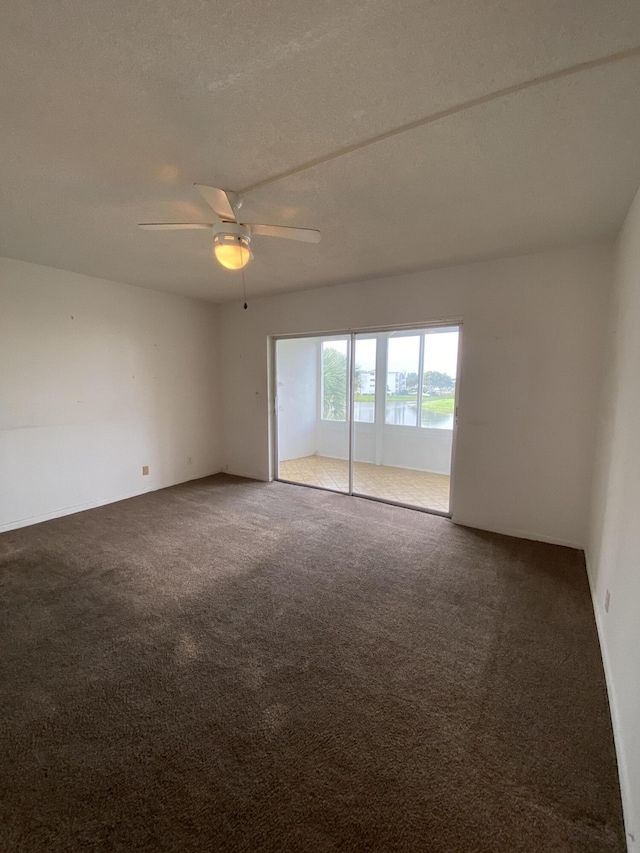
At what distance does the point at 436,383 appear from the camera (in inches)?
221

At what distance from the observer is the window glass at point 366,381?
598 cm

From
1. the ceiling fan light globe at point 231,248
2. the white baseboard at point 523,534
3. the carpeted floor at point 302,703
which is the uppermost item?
the ceiling fan light globe at point 231,248

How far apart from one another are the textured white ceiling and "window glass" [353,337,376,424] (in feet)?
11.0

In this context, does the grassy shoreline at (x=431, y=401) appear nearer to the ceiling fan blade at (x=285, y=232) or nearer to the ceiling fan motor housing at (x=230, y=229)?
the ceiling fan blade at (x=285, y=232)

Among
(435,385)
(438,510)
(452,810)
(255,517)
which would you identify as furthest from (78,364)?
(435,385)

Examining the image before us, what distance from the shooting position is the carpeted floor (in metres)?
1.16

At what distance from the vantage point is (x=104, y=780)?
1277 millimetres

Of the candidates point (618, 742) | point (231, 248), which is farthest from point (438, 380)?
point (618, 742)

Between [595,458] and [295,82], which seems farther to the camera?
[595,458]

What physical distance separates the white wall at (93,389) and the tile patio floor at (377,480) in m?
1.60

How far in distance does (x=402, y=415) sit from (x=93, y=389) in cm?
443

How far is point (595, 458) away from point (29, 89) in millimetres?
3931

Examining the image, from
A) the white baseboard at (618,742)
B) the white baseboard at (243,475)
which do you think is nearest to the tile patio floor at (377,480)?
the white baseboard at (243,475)

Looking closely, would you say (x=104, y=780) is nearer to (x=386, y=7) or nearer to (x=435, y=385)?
(x=386, y=7)
